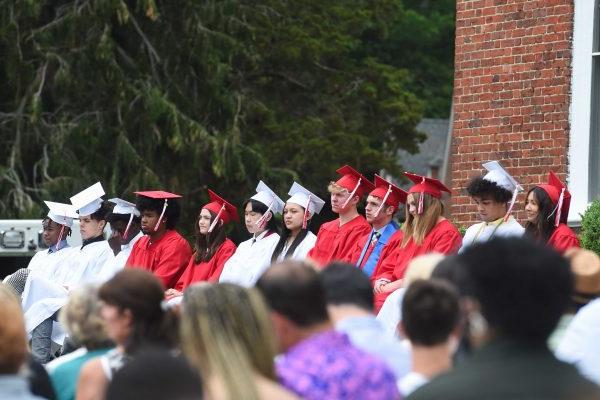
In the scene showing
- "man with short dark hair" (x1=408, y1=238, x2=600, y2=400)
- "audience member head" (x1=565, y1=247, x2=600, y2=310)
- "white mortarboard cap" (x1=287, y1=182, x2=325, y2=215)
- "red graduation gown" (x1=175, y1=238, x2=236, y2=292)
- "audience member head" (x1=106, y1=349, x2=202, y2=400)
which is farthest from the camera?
"red graduation gown" (x1=175, y1=238, x2=236, y2=292)

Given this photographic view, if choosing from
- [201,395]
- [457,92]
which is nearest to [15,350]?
[201,395]

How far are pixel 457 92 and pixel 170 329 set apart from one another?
853 centimetres

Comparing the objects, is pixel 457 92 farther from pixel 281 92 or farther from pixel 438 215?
pixel 281 92

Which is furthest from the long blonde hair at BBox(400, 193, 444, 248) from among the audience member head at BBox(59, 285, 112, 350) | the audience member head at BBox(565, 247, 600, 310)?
the audience member head at BBox(59, 285, 112, 350)

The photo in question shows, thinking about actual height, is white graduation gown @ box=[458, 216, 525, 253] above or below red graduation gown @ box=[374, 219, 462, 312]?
above

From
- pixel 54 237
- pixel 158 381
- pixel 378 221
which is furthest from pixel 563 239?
pixel 158 381

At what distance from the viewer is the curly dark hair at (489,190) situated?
10.3m

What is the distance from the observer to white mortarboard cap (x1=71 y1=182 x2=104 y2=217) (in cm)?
1362

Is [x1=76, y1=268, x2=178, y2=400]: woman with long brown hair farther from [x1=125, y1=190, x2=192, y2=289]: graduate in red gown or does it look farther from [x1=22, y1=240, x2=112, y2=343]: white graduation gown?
[x1=125, y1=190, x2=192, y2=289]: graduate in red gown

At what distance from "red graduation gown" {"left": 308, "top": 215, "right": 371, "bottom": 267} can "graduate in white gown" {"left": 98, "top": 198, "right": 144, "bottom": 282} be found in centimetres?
230

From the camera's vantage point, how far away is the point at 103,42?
22.3 metres

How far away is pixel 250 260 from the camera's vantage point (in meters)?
12.3

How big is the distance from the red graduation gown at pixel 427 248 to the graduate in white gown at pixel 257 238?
5.32ft

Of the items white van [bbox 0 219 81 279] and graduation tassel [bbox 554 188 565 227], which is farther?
white van [bbox 0 219 81 279]
